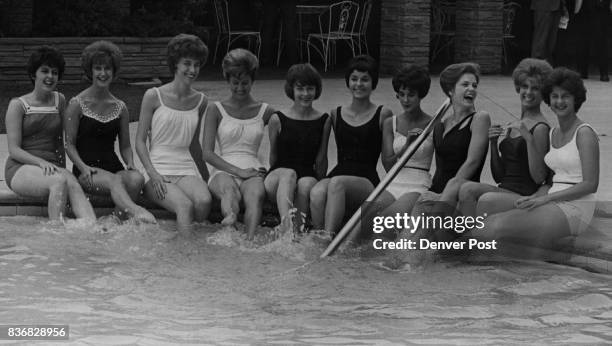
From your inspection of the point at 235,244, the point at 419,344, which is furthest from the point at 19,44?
the point at 419,344

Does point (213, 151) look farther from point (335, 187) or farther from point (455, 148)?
point (455, 148)

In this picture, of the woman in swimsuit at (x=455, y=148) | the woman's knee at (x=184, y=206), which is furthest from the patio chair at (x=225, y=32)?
the woman in swimsuit at (x=455, y=148)

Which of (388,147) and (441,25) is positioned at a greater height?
(388,147)

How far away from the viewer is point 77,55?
52.3ft

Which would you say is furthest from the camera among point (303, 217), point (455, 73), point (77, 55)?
point (77, 55)

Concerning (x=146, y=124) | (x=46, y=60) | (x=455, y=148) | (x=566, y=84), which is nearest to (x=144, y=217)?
(x=146, y=124)

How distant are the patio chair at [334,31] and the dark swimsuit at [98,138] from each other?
914cm

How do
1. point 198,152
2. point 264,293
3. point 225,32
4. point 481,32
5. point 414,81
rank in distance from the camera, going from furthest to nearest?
point 225,32 < point 481,32 < point 198,152 < point 414,81 < point 264,293

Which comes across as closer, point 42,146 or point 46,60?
point 46,60

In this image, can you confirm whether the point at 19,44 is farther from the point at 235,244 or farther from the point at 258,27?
the point at 235,244

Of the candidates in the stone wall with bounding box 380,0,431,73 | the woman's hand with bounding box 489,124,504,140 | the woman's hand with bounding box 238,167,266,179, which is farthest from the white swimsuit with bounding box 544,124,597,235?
the stone wall with bounding box 380,0,431,73

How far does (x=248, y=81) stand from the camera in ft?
28.8

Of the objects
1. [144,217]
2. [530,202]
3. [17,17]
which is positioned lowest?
[144,217]

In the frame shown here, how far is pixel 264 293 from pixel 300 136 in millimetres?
1583
